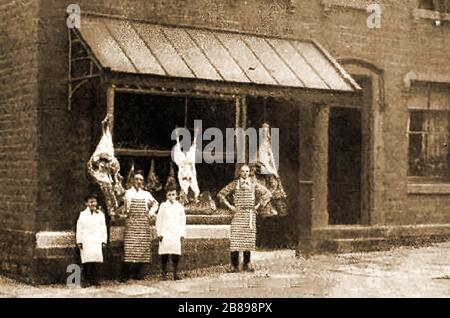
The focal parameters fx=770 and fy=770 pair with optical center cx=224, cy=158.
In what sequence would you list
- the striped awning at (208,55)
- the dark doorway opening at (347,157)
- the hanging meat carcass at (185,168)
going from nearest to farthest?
the striped awning at (208,55), the hanging meat carcass at (185,168), the dark doorway opening at (347,157)

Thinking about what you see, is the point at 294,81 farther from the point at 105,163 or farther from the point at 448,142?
the point at 448,142

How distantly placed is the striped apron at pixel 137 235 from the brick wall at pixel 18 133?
4.76 feet

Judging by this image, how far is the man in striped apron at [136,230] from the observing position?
37.1 ft

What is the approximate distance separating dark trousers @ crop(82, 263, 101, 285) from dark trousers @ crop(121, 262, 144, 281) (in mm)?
481

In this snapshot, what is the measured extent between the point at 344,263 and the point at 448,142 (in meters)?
5.07

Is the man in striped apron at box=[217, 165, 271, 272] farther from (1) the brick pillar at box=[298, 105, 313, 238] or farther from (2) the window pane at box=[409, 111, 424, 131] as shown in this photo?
(2) the window pane at box=[409, 111, 424, 131]

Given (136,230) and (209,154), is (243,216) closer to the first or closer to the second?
(209,154)

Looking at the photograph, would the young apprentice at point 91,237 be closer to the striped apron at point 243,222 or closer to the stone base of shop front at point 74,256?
the stone base of shop front at point 74,256

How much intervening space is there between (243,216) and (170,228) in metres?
1.41

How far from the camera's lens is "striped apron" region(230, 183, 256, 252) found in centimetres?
1231

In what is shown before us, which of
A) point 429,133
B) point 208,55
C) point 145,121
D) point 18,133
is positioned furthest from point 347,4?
point 18,133

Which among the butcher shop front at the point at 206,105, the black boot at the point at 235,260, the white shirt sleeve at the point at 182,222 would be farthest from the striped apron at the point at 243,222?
the white shirt sleeve at the point at 182,222

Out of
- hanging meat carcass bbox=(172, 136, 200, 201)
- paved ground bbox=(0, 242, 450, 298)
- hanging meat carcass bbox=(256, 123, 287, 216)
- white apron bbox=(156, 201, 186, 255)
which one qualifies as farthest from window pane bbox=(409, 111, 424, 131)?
white apron bbox=(156, 201, 186, 255)
